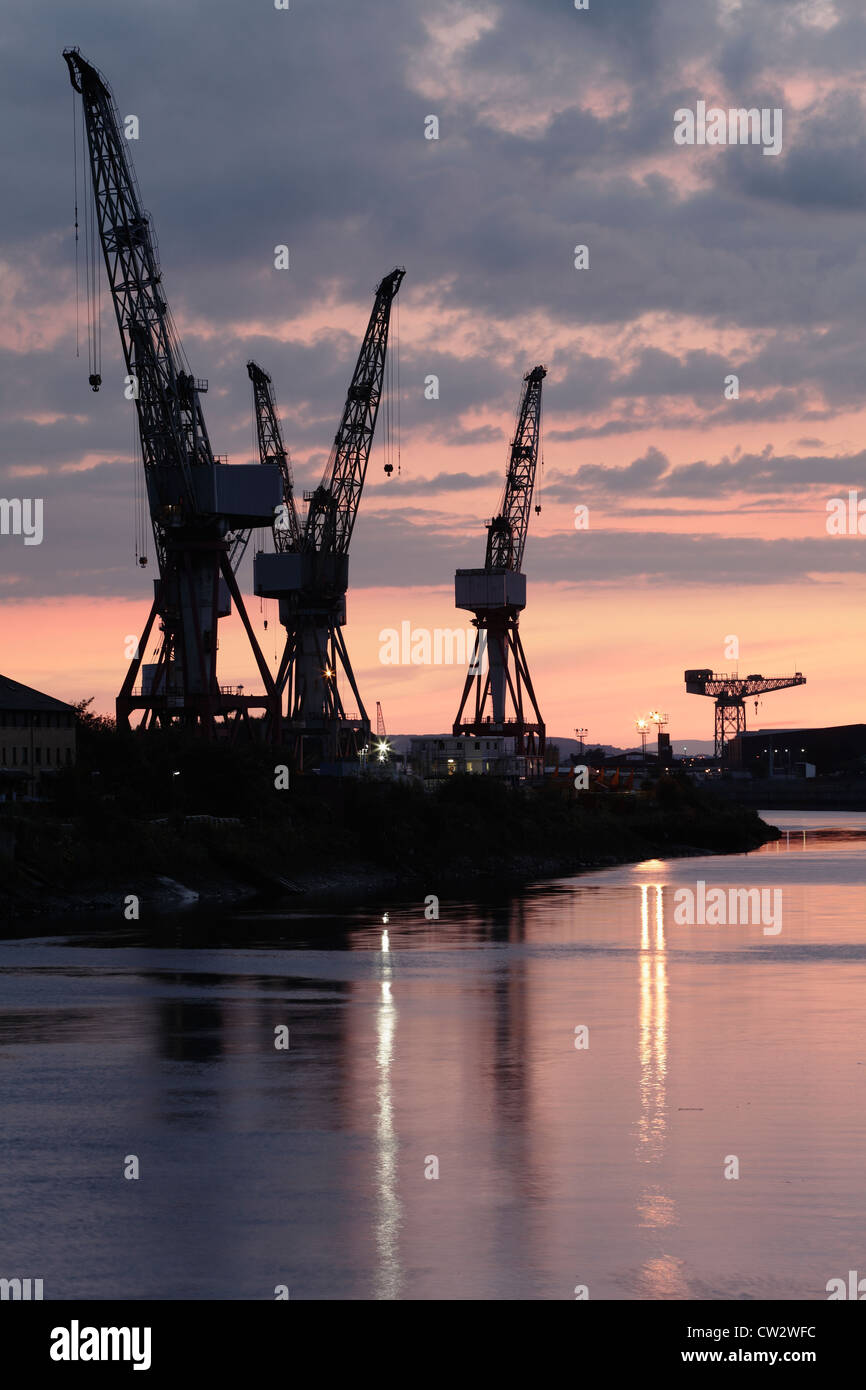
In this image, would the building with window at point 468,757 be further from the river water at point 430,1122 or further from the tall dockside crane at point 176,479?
the river water at point 430,1122

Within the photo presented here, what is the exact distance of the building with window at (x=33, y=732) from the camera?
4727 inches

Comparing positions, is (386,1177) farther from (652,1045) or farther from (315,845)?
(315,845)

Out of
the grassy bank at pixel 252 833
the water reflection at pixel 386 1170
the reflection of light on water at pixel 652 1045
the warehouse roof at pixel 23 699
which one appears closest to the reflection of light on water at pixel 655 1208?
the reflection of light on water at pixel 652 1045

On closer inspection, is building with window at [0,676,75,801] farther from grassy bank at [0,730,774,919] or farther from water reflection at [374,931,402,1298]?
water reflection at [374,931,402,1298]

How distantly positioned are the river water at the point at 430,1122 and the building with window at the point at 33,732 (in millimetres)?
53342

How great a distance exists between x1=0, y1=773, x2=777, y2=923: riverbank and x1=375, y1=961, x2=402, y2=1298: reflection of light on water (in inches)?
1678

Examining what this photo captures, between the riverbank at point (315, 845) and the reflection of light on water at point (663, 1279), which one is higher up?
the riverbank at point (315, 845)

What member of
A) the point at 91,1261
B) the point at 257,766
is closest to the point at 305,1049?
the point at 91,1261

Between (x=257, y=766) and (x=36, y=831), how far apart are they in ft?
102

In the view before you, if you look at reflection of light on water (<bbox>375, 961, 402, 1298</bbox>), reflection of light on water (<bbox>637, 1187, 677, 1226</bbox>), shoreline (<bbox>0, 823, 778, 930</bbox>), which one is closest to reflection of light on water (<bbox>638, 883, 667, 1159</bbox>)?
reflection of light on water (<bbox>637, 1187, 677, 1226</bbox>)

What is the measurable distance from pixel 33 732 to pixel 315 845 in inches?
964

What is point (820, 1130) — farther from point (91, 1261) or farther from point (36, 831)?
point (36, 831)

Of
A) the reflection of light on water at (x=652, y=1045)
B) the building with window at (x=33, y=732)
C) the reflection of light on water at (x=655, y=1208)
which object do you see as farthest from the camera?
the building with window at (x=33, y=732)

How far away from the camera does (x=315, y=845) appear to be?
365 feet
